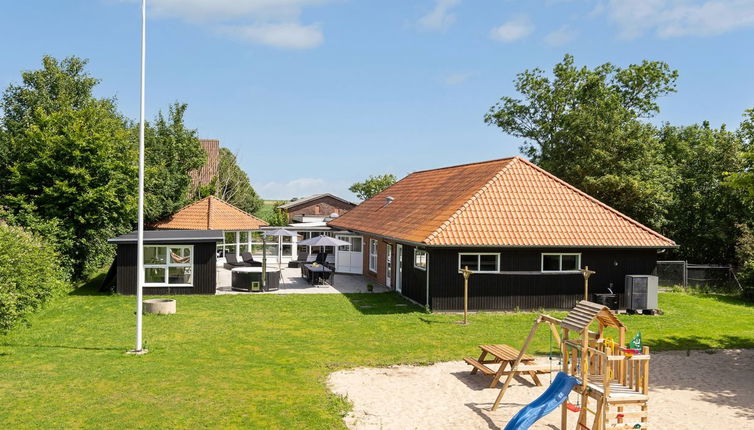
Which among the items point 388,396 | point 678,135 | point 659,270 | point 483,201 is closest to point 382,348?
point 388,396

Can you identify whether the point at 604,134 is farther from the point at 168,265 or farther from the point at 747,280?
the point at 168,265

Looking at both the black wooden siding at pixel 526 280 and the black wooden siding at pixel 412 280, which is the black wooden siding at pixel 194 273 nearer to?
the black wooden siding at pixel 412 280

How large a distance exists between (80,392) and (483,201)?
1490cm

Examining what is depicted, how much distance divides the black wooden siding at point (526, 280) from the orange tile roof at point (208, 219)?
17.3 m

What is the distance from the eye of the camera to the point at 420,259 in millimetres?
21391

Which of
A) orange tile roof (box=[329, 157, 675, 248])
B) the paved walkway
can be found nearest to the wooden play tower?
orange tile roof (box=[329, 157, 675, 248])

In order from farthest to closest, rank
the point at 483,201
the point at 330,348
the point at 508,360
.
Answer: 1. the point at 483,201
2. the point at 330,348
3. the point at 508,360

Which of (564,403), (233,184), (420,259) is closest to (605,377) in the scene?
(564,403)

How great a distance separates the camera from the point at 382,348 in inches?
591

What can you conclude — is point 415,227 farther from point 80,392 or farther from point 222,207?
point 222,207

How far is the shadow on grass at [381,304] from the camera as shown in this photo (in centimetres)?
2017

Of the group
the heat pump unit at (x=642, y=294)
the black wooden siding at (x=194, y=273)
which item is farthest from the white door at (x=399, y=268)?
the heat pump unit at (x=642, y=294)

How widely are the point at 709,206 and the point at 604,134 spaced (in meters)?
6.37

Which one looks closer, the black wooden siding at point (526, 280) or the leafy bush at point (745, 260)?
the black wooden siding at point (526, 280)
